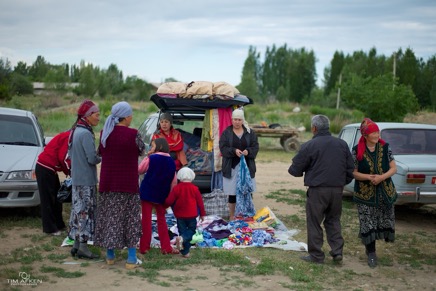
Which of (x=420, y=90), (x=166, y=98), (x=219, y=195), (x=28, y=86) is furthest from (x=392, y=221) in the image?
(x=28, y=86)

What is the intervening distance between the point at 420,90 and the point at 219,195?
128ft

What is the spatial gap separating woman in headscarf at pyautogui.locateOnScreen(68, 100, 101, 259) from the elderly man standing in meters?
2.53

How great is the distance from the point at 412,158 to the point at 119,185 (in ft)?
18.3

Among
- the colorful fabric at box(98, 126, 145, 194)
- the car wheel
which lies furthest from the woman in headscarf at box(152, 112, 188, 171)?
the car wheel

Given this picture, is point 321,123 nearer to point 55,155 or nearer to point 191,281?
point 191,281

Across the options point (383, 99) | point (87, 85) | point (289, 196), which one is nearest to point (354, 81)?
point (383, 99)

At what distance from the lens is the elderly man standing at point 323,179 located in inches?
259

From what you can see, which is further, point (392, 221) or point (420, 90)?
point (420, 90)

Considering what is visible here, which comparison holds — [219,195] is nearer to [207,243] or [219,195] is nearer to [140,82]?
[207,243]

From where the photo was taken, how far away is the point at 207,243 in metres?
7.40

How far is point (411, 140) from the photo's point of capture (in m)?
9.95

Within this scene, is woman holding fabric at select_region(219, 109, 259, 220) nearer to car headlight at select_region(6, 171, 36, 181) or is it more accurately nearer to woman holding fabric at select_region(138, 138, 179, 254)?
woman holding fabric at select_region(138, 138, 179, 254)

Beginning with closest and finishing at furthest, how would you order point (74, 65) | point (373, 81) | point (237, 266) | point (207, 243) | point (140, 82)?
1. point (237, 266)
2. point (207, 243)
3. point (373, 81)
4. point (140, 82)
5. point (74, 65)

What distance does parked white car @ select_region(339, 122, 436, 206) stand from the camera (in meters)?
8.57
